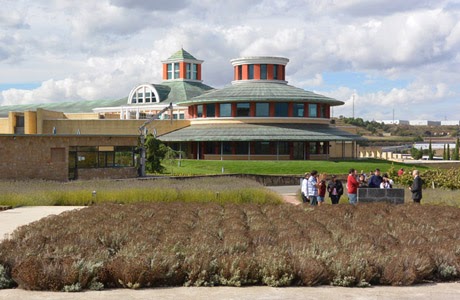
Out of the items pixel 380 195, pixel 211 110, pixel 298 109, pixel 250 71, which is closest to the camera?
pixel 380 195

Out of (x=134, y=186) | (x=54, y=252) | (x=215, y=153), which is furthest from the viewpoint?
(x=215, y=153)

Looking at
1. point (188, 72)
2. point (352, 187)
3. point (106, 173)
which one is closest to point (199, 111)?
point (188, 72)

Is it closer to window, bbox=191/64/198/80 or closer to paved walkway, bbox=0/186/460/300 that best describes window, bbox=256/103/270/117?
window, bbox=191/64/198/80

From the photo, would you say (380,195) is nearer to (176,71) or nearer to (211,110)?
(211,110)

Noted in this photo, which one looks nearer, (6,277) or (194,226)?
→ (6,277)

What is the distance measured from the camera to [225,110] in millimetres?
62469

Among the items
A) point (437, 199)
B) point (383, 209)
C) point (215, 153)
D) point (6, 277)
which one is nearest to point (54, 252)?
point (6, 277)

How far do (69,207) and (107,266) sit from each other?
14604 millimetres

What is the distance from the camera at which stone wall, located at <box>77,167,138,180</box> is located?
40.0 meters

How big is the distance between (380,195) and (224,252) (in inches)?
494

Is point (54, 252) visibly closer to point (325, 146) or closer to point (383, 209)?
point (383, 209)

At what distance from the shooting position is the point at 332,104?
64.2m

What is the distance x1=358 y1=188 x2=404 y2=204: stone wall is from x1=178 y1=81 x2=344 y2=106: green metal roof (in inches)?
1440

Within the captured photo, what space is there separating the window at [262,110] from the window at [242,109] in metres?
1.08
